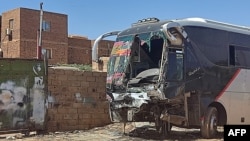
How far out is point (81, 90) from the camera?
15.2 m

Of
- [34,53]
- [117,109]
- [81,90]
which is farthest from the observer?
[34,53]

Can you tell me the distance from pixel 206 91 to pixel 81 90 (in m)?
4.53

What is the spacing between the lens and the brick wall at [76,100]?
47.0 feet

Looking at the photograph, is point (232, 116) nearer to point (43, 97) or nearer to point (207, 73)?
point (207, 73)

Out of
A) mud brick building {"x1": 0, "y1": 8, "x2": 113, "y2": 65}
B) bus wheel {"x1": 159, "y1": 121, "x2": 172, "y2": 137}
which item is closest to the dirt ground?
bus wheel {"x1": 159, "y1": 121, "x2": 172, "y2": 137}

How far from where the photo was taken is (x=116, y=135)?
44.3 feet

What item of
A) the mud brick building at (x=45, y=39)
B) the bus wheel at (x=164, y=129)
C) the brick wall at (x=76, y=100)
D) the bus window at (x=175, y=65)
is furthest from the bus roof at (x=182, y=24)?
the mud brick building at (x=45, y=39)

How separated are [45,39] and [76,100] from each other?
34448 mm

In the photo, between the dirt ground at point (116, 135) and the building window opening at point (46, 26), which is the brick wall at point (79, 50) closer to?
the building window opening at point (46, 26)

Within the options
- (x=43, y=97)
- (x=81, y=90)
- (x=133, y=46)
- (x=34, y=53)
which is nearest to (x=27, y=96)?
(x=43, y=97)

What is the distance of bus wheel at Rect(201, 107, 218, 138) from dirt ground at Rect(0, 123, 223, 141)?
21cm

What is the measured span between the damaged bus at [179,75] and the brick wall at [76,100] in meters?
1.54

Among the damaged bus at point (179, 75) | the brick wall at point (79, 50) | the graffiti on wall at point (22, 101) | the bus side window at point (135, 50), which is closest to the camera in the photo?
the damaged bus at point (179, 75)

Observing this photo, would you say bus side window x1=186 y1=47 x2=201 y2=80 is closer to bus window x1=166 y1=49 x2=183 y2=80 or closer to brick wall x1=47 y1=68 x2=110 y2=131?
bus window x1=166 y1=49 x2=183 y2=80
